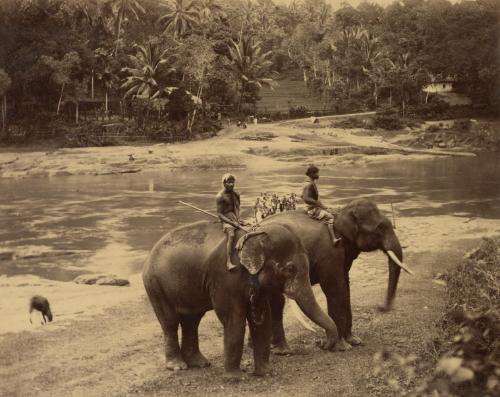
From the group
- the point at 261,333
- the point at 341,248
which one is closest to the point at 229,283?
the point at 261,333

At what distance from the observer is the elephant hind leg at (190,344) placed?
723 cm

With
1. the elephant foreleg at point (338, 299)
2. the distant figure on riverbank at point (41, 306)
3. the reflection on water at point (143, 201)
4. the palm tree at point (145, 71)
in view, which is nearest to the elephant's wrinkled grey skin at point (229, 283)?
the elephant foreleg at point (338, 299)

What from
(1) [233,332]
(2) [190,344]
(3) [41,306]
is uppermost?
(1) [233,332]

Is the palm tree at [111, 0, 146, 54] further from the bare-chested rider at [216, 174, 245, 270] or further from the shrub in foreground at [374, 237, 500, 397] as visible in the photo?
the shrub in foreground at [374, 237, 500, 397]

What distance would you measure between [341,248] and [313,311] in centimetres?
151

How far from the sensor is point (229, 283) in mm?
6492

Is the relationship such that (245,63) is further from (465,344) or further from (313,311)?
(465,344)

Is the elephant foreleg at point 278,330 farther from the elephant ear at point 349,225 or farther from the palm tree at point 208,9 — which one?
the palm tree at point 208,9

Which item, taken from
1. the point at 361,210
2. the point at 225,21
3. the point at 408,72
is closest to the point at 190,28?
the point at 225,21

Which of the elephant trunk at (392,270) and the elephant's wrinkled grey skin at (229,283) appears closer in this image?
the elephant's wrinkled grey skin at (229,283)

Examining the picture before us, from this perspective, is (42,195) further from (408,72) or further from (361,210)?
(408,72)

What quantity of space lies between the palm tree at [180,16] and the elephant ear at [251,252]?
41125 mm

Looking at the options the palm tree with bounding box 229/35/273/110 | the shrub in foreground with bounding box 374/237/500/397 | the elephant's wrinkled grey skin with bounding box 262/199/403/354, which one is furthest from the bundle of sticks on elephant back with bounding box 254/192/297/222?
the palm tree with bounding box 229/35/273/110

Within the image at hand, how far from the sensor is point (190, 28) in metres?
46.6
